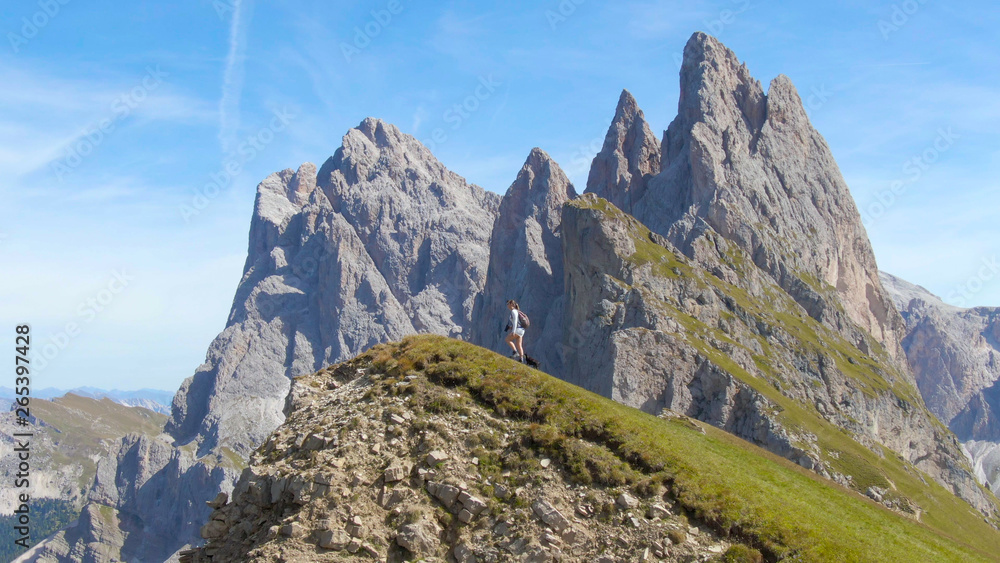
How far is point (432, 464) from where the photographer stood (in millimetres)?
23312

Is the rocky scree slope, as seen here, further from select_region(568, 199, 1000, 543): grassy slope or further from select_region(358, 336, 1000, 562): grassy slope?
select_region(568, 199, 1000, 543): grassy slope

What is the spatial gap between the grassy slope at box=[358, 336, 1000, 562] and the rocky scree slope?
8cm

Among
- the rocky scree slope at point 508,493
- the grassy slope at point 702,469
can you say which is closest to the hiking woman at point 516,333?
the grassy slope at point 702,469

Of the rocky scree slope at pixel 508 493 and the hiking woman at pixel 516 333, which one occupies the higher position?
the hiking woman at pixel 516 333

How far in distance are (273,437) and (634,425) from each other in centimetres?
1399

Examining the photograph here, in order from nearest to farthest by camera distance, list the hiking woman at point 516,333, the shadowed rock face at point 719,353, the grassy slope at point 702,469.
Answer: the grassy slope at point 702,469
the hiking woman at point 516,333
the shadowed rock face at point 719,353

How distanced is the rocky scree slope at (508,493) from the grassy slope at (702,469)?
3.1 inches

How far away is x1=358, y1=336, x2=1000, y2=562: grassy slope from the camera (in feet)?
68.6

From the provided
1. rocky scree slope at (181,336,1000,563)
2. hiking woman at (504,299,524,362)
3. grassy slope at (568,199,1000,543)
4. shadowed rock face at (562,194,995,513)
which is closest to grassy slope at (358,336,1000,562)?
rocky scree slope at (181,336,1000,563)

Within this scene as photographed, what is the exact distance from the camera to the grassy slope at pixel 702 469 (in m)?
20.9

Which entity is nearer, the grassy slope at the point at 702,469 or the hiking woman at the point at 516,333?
the grassy slope at the point at 702,469

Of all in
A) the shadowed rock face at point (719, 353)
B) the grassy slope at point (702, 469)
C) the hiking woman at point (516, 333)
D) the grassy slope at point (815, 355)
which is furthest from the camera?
the shadowed rock face at point (719, 353)

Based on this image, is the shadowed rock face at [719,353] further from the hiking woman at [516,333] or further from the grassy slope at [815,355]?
the hiking woman at [516,333]

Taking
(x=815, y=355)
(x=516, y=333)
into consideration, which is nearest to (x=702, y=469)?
(x=516, y=333)
